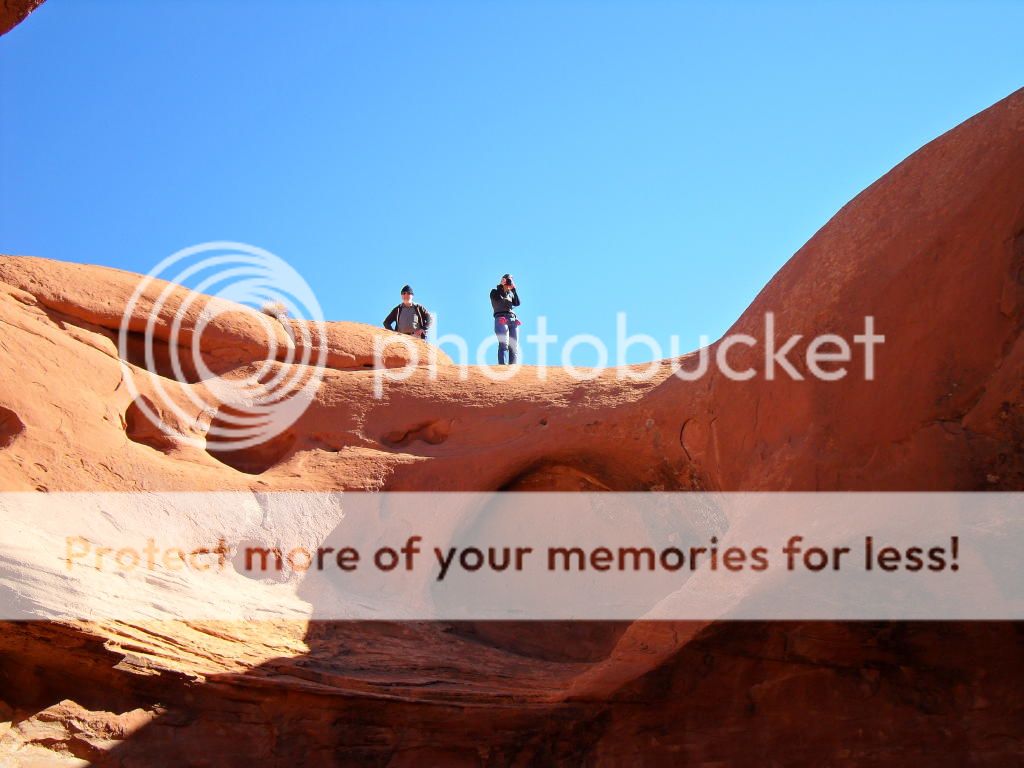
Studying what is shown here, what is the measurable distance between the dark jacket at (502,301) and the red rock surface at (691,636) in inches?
117

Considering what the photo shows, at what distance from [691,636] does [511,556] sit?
3.46 m

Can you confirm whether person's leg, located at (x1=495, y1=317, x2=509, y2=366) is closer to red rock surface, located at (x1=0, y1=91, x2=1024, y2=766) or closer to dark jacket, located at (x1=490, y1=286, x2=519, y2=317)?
dark jacket, located at (x1=490, y1=286, x2=519, y2=317)

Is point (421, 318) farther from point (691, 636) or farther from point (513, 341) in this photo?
point (691, 636)

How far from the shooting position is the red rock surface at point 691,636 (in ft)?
18.2

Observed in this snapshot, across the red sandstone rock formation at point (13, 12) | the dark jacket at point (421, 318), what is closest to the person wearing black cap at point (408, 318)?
the dark jacket at point (421, 318)

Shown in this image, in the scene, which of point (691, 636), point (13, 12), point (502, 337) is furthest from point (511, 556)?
point (13, 12)

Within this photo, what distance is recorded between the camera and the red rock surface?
5559 mm

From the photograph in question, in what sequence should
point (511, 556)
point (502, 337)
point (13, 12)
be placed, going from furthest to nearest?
point (502, 337)
point (511, 556)
point (13, 12)

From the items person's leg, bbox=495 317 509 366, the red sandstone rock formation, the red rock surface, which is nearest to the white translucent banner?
the red rock surface

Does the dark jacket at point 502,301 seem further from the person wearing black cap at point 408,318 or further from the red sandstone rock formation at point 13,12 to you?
the red sandstone rock formation at point 13,12

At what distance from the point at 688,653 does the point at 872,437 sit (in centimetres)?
204

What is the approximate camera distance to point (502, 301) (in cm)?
1188

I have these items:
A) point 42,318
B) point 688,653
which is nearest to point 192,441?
point 42,318

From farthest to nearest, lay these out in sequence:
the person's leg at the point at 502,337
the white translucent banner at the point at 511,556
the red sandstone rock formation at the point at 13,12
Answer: the person's leg at the point at 502,337
the white translucent banner at the point at 511,556
the red sandstone rock formation at the point at 13,12
